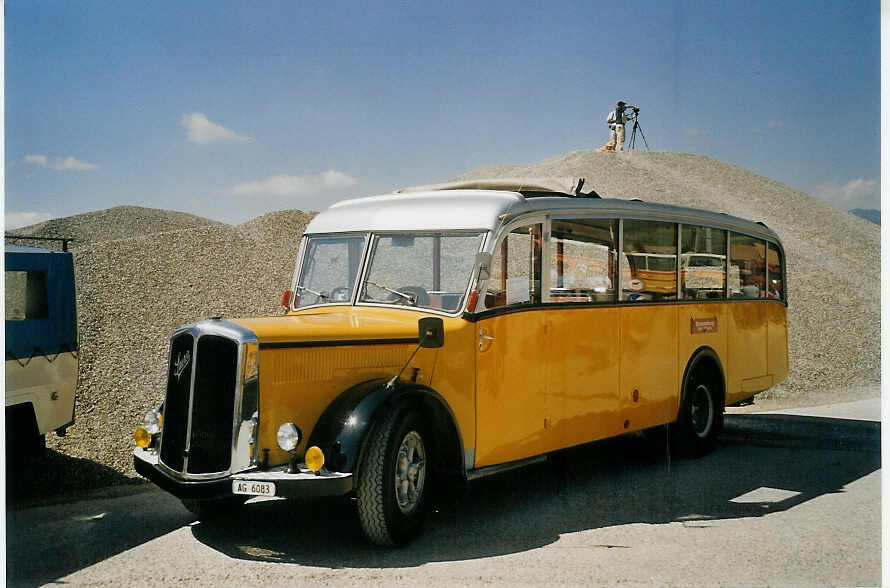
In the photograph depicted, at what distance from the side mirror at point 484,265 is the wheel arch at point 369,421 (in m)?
0.85

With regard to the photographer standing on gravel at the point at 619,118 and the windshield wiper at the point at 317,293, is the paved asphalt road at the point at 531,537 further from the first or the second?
the photographer standing on gravel at the point at 619,118

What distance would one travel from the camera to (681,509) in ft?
20.0

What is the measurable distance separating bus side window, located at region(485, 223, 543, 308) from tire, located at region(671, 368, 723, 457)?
245cm

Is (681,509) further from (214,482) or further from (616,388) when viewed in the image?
(214,482)

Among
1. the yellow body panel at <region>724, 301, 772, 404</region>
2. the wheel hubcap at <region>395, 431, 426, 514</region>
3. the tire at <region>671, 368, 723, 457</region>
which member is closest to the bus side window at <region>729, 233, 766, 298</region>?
the yellow body panel at <region>724, 301, 772, 404</region>

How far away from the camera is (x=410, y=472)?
5.19 m

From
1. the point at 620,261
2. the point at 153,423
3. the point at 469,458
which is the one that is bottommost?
the point at 469,458

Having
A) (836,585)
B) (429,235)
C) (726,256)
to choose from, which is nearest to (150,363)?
(429,235)

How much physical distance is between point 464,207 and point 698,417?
371cm

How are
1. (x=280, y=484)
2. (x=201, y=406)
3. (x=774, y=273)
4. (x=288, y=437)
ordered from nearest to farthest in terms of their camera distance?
(x=280, y=484)
(x=288, y=437)
(x=201, y=406)
(x=774, y=273)

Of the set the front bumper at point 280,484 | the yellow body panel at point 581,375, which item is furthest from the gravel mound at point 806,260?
the front bumper at point 280,484

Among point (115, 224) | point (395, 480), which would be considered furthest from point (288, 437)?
point (115, 224)

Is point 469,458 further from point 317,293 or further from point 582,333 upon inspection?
point 317,293

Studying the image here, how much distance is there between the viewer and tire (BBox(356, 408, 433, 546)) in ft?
15.9
